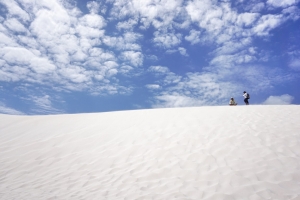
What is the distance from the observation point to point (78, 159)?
6.84m

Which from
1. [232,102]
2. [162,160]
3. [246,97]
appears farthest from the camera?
[246,97]

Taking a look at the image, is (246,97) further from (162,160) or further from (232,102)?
(162,160)

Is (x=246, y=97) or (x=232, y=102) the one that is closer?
(x=232, y=102)

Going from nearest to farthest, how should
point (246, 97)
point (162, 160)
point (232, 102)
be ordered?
point (162, 160), point (232, 102), point (246, 97)

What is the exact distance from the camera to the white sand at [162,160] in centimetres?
441

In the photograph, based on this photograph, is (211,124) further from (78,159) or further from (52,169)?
(52,169)

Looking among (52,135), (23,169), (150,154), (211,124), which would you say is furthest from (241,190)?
(52,135)

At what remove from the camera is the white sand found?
4.41 metres

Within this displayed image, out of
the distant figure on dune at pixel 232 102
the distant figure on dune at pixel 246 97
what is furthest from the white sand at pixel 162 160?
the distant figure on dune at pixel 246 97

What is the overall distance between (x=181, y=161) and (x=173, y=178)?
92cm

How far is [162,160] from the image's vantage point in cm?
602

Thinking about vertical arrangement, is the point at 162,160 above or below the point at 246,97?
below

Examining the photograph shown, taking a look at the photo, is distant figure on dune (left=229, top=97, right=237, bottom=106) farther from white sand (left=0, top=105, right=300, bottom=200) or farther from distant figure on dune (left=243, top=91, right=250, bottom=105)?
white sand (left=0, top=105, right=300, bottom=200)

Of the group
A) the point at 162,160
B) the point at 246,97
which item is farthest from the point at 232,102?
the point at 162,160
